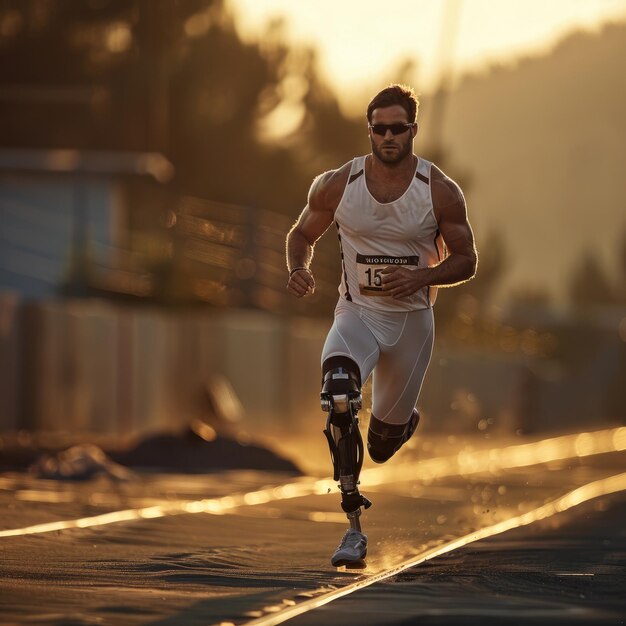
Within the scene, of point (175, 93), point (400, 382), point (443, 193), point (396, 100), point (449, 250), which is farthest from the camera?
point (175, 93)

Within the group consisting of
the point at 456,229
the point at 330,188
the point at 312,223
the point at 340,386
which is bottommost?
the point at 340,386

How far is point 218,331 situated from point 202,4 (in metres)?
12.9

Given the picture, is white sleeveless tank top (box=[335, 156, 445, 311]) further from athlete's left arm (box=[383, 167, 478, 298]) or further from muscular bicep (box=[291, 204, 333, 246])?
muscular bicep (box=[291, 204, 333, 246])

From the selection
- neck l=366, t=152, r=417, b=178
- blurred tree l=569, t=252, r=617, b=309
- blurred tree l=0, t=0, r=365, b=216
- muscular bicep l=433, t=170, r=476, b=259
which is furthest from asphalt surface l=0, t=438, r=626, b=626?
blurred tree l=569, t=252, r=617, b=309

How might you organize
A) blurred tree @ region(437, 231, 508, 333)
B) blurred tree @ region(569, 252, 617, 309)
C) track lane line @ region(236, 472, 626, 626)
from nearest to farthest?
track lane line @ region(236, 472, 626, 626) < blurred tree @ region(437, 231, 508, 333) < blurred tree @ region(569, 252, 617, 309)

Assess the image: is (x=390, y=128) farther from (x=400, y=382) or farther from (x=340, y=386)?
(x=400, y=382)

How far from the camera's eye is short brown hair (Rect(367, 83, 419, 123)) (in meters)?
11.0

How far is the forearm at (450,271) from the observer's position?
36.2ft

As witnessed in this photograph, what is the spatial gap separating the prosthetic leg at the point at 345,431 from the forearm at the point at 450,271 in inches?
26.5

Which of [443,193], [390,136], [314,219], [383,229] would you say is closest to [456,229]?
[443,193]

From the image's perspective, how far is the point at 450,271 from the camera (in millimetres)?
11078

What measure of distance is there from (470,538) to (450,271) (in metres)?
2.38

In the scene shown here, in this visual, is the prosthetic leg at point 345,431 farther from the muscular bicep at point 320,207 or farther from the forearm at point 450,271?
the muscular bicep at point 320,207

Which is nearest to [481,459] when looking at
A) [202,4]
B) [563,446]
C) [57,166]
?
[563,446]
